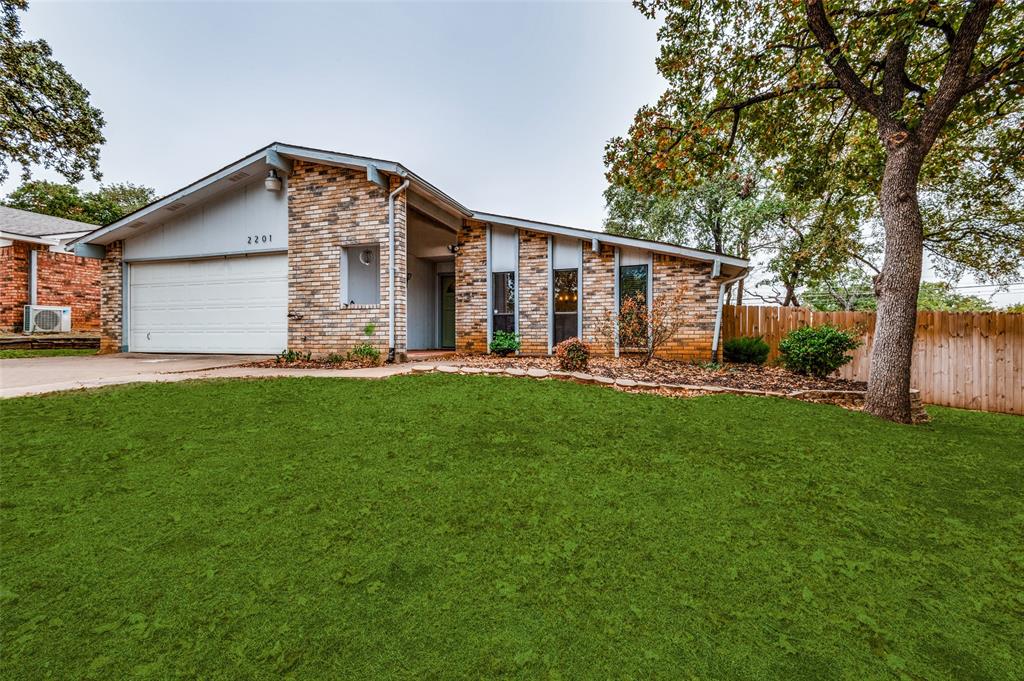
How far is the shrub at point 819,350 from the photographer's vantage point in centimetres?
627

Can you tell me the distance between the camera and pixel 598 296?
9094 millimetres

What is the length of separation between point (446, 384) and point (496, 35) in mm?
14087

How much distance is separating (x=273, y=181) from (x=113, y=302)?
5323 millimetres

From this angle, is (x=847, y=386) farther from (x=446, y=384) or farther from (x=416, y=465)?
(x=416, y=465)

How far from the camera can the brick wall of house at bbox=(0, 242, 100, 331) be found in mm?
11664

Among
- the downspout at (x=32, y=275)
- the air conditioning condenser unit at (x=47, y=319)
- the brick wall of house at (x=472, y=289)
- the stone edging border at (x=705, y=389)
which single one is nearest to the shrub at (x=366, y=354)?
the stone edging border at (x=705, y=389)

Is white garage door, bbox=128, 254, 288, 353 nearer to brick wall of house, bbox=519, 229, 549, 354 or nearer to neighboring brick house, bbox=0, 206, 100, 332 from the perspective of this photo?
brick wall of house, bbox=519, 229, 549, 354

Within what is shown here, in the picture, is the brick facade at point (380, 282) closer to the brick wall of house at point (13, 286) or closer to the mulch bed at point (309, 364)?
the mulch bed at point (309, 364)

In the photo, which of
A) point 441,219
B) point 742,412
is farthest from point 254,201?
point 742,412

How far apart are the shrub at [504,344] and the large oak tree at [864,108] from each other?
4165mm

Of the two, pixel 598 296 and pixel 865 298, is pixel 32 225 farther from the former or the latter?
pixel 865 298

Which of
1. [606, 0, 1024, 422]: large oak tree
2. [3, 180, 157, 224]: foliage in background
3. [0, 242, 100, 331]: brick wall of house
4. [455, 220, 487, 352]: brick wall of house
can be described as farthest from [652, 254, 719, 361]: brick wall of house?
[3, 180, 157, 224]: foliage in background

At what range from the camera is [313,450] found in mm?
2824

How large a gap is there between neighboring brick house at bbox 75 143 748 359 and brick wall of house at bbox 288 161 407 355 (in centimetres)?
3
